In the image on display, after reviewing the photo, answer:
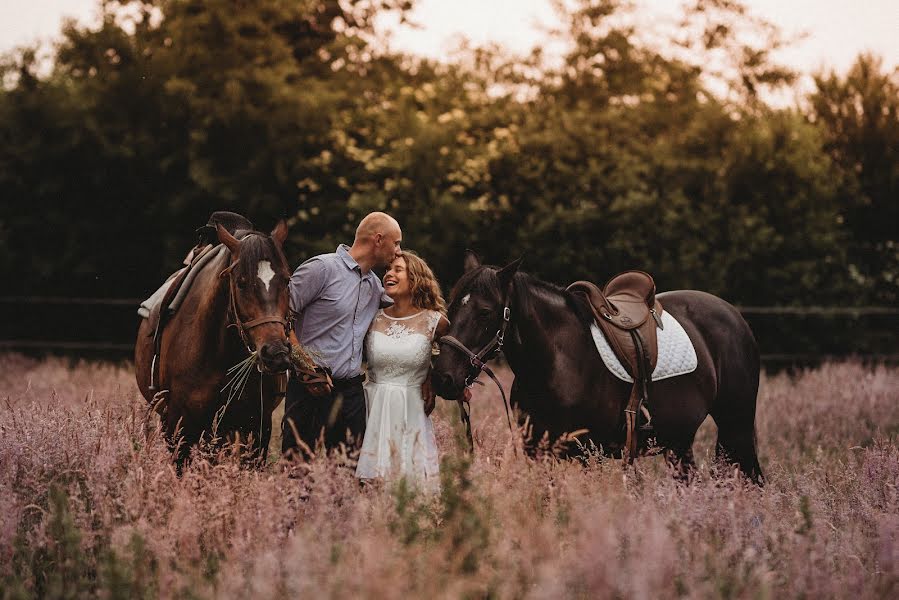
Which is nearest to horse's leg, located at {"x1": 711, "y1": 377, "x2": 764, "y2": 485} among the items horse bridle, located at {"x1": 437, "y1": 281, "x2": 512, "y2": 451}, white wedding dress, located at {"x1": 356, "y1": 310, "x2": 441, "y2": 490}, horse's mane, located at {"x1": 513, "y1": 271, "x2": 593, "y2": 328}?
horse's mane, located at {"x1": 513, "y1": 271, "x2": 593, "y2": 328}

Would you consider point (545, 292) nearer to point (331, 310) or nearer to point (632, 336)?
point (632, 336)

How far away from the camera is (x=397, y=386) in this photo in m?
4.83

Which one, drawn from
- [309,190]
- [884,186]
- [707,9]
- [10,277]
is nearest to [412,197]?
[309,190]

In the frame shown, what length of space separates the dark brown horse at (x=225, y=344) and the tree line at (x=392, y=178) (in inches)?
283

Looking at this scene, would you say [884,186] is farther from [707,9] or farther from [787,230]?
[707,9]

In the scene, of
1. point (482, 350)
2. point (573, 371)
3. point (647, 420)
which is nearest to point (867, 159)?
point (647, 420)

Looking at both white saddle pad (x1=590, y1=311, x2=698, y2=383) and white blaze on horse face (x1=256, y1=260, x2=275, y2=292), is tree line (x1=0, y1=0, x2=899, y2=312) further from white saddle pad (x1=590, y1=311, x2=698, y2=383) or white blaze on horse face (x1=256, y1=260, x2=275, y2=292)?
white blaze on horse face (x1=256, y1=260, x2=275, y2=292)

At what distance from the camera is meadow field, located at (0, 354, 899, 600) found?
2.93m

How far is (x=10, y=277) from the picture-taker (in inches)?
564

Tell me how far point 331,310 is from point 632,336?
6.25ft

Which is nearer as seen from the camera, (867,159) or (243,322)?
(243,322)

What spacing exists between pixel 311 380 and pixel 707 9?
25681 millimetres

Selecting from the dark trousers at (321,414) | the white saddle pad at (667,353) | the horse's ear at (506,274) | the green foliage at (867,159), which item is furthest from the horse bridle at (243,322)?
the green foliage at (867,159)

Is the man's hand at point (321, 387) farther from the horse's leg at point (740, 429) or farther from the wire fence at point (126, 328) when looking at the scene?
the wire fence at point (126, 328)
